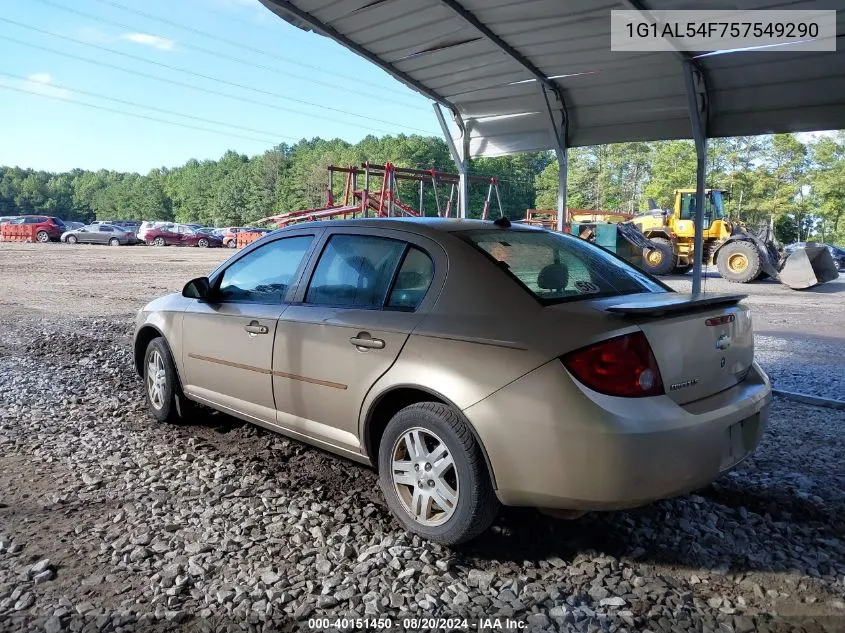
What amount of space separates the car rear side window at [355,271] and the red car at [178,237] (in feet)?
147

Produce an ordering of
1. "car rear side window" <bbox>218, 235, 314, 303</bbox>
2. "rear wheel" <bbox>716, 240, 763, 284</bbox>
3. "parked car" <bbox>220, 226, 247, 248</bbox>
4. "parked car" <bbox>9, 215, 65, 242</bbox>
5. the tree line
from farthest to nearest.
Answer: the tree line
"parked car" <bbox>220, 226, 247, 248</bbox>
"parked car" <bbox>9, 215, 65, 242</bbox>
"rear wheel" <bbox>716, 240, 763, 284</bbox>
"car rear side window" <bbox>218, 235, 314, 303</bbox>

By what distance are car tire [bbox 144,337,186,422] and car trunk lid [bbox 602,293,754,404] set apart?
3.30m

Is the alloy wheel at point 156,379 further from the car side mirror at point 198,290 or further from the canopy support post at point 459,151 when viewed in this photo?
the canopy support post at point 459,151

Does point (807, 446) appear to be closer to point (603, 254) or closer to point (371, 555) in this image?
point (603, 254)

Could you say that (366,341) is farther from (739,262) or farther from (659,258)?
(739,262)

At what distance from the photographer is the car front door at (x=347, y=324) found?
327 cm

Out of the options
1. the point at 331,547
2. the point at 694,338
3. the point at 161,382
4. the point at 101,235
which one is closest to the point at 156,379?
the point at 161,382

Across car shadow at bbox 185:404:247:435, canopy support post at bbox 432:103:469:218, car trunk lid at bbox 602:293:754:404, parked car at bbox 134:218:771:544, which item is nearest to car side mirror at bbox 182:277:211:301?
parked car at bbox 134:218:771:544

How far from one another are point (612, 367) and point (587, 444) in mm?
332

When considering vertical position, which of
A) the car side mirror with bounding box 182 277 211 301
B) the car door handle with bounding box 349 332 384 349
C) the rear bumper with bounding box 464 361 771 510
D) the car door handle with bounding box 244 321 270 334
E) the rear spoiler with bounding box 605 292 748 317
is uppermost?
the rear spoiler with bounding box 605 292 748 317

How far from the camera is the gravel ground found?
8.39 ft

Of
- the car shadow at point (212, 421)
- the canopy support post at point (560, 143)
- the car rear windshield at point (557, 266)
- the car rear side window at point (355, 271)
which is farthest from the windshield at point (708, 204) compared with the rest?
the car rear side window at point (355, 271)

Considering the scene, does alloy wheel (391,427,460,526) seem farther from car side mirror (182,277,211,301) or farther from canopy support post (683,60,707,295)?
canopy support post (683,60,707,295)

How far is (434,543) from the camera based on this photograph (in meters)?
3.04
